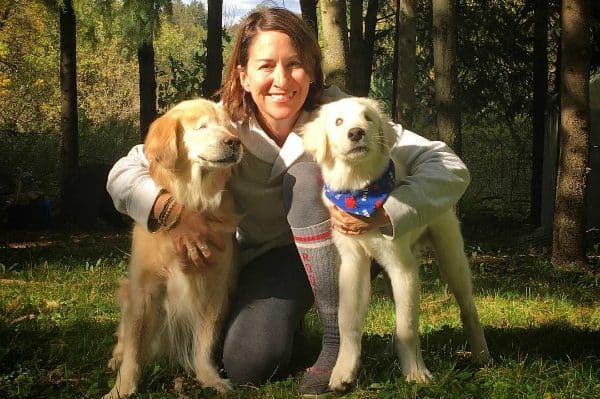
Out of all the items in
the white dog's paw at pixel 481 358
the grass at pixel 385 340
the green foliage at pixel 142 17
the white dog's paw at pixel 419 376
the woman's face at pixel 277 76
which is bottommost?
the grass at pixel 385 340

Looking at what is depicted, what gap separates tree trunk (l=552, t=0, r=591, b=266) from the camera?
544 cm

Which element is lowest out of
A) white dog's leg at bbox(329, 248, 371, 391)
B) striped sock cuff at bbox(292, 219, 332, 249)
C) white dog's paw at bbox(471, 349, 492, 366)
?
white dog's paw at bbox(471, 349, 492, 366)

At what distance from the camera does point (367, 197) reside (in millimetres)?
2506

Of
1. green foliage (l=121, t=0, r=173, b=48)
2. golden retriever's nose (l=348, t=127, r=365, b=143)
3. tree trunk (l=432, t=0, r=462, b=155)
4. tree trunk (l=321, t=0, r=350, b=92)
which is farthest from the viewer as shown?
green foliage (l=121, t=0, r=173, b=48)

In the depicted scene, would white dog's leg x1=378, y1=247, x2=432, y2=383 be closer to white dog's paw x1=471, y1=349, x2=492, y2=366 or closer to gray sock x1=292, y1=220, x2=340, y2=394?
gray sock x1=292, y1=220, x2=340, y2=394

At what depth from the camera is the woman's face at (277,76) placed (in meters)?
2.77

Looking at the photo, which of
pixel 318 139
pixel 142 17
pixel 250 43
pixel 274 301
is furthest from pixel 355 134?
pixel 142 17

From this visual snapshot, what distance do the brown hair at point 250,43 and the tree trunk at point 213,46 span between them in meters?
5.49

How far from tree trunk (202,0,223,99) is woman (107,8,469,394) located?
5537 mm

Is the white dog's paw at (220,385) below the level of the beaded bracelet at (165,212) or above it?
below

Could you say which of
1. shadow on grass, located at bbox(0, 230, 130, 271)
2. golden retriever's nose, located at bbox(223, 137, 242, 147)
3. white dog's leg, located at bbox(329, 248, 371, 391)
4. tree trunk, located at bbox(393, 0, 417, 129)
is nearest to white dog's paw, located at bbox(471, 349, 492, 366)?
white dog's leg, located at bbox(329, 248, 371, 391)

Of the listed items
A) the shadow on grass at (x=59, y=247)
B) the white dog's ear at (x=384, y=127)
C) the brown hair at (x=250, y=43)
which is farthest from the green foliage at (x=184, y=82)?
the white dog's ear at (x=384, y=127)

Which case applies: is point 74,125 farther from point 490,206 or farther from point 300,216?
point 300,216

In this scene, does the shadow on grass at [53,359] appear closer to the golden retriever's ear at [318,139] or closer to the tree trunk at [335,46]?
the golden retriever's ear at [318,139]
